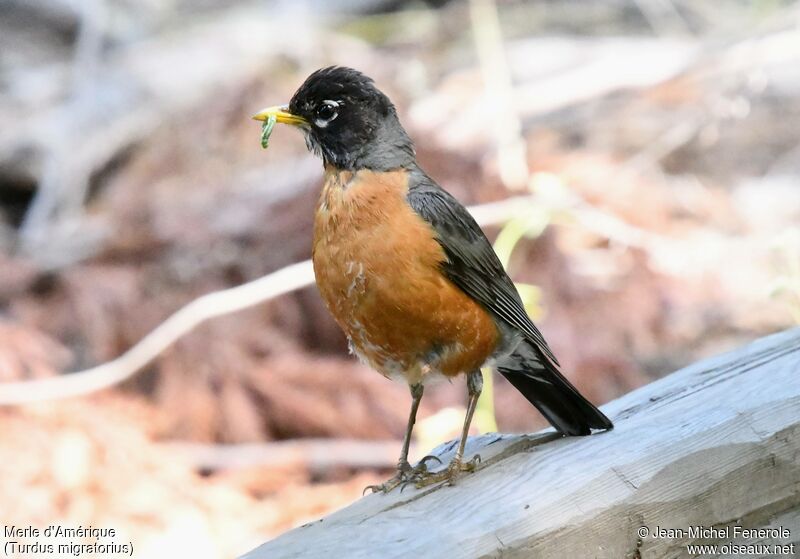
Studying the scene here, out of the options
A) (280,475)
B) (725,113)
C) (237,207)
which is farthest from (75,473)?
(725,113)

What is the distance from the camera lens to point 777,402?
2.63 meters

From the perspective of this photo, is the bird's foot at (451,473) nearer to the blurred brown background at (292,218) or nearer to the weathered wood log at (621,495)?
the weathered wood log at (621,495)

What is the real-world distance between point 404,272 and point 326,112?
2.16 ft

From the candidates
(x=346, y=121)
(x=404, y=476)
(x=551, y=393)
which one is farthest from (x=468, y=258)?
(x=404, y=476)

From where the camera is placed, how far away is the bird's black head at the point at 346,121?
3.27 meters

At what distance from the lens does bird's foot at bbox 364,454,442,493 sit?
9.12 ft

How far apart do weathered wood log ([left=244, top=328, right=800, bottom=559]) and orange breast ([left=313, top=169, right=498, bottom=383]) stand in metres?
0.43

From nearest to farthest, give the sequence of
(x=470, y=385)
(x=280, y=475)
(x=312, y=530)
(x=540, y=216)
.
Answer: (x=312, y=530) → (x=470, y=385) → (x=280, y=475) → (x=540, y=216)

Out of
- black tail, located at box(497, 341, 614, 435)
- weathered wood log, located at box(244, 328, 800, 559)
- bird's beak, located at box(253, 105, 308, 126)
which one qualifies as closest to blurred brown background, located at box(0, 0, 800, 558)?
black tail, located at box(497, 341, 614, 435)

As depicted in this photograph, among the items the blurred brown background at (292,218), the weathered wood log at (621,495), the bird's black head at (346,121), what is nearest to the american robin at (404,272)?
the bird's black head at (346,121)

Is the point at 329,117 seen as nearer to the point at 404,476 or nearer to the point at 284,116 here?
the point at 284,116

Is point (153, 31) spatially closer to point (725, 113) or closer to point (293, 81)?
point (293, 81)

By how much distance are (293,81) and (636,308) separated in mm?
2997

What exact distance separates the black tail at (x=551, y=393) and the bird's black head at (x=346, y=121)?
726 mm
